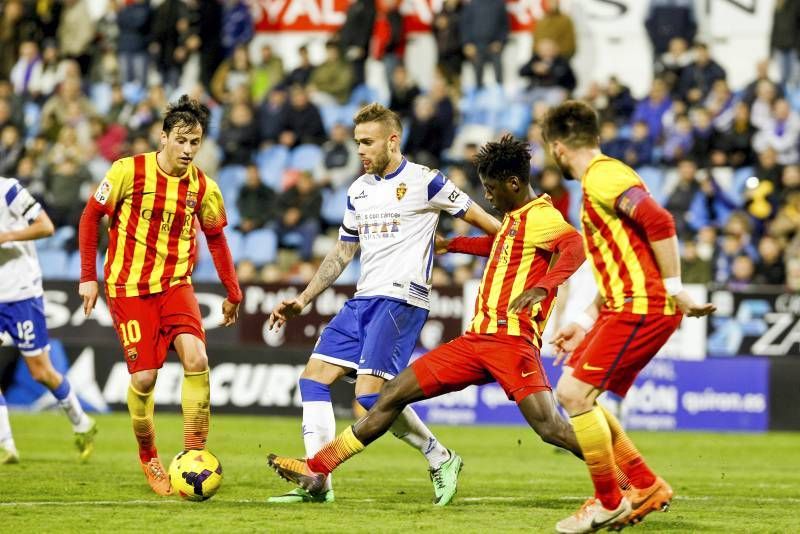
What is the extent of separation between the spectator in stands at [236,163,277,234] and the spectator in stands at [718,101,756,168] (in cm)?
666

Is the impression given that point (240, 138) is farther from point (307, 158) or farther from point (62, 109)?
point (62, 109)

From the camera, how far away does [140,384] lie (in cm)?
966

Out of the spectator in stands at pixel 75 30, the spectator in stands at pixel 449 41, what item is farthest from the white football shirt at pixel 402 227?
the spectator in stands at pixel 75 30

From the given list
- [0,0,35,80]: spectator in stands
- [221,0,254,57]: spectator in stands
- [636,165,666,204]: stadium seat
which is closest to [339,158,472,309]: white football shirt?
[636,165,666,204]: stadium seat

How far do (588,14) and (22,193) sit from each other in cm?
1333

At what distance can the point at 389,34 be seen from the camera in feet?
77.3

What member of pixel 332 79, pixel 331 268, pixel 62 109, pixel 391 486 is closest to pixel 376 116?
pixel 331 268

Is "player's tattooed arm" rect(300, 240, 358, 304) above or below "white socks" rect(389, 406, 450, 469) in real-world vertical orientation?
above

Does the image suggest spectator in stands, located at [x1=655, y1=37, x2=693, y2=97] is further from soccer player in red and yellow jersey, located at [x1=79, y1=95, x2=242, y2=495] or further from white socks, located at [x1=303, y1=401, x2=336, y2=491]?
white socks, located at [x1=303, y1=401, x2=336, y2=491]

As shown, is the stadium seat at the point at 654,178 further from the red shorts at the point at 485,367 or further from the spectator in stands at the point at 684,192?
the red shorts at the point at 485,367

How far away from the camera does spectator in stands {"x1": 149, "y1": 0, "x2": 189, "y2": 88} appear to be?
24.2 meters

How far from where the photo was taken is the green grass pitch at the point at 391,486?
8.15 meters

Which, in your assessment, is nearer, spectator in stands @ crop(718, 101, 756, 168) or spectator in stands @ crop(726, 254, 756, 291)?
spectator in stands @ crop(726, 254, 756, 291)

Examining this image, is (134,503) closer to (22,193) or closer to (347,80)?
(22,193)
